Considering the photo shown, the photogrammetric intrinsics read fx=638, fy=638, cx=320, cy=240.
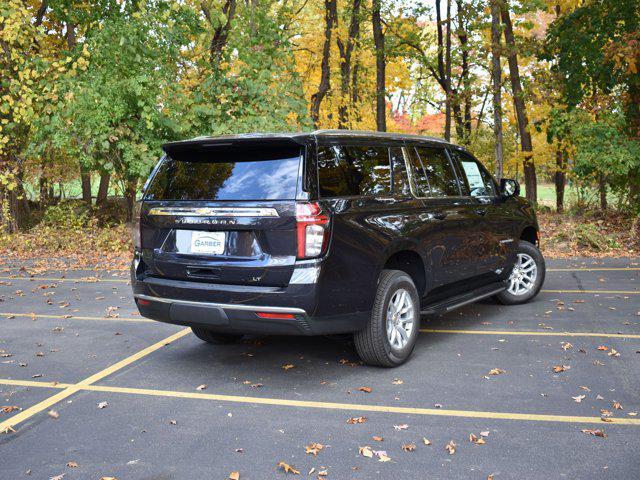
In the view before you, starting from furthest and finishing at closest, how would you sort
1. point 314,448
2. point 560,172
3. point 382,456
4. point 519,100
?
point 560,172, point 519,100, point 314,448, point 382,456

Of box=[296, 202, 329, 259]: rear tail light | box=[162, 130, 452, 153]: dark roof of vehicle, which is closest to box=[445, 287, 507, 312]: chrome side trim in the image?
box=[162, 130, 452, 153]: dark roof of vehicle

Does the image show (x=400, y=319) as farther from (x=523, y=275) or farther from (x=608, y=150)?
(x=608, y=150)

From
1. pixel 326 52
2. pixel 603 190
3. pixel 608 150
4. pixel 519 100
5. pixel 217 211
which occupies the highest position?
pixel 326 52

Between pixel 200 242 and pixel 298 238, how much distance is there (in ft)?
2.82

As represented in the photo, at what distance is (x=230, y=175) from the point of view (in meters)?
5.06

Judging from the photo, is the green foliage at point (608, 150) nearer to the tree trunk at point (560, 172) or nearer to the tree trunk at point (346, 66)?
the tree trunk at point (560, 172)

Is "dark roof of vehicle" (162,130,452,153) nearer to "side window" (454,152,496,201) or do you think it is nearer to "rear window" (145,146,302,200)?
"rear window" (145,146,302,200)

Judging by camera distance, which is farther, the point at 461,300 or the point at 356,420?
the point at 461,300

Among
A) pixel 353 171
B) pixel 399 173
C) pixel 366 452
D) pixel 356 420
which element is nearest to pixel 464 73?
pixel 399 173

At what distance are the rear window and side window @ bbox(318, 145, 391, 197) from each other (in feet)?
0.84

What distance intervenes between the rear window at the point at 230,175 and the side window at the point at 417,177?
148 centimetres

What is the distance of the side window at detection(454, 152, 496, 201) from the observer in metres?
6.95

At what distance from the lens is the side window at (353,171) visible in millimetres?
4984

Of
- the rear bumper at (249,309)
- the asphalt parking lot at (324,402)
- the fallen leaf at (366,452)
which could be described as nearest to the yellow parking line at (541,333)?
the asphalt parking lot at (324,402)
